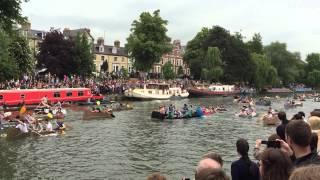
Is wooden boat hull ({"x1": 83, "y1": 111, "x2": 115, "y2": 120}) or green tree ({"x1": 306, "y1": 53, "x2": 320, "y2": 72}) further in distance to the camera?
green tree ({"x1": 306, "y1": 53, "x2": 320, "y2": 72})

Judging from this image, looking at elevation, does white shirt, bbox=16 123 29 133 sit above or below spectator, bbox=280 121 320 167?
below

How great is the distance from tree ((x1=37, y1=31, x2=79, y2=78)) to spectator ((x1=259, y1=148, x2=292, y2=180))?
80.1 m

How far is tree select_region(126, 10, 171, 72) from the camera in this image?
96.1 m

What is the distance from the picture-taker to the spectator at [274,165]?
5.65m

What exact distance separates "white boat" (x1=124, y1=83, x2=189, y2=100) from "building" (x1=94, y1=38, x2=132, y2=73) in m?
35.0

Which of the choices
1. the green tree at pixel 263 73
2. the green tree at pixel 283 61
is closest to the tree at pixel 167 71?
the green tree at pixel 263 73

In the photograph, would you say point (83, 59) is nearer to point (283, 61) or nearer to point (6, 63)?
point (6, 63)

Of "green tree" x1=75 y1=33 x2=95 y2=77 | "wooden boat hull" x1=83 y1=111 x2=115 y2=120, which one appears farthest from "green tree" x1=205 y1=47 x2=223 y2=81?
"wooden boat hull" x1=83 y1=111 x2=115 y2=120

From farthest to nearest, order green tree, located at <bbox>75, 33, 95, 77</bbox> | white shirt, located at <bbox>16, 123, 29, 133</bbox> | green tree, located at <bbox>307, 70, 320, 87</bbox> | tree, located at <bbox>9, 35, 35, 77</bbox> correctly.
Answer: green tree, located at <bbox>307, 70, 320, 87</bbox> → green tree, located at <bbox>75, 33, 95, 77</bbox> → tree, located at <bbox>9, 35, 35, 77</bbox> → white shirt, located at <bbox>16, 123, 29, 133</bbox>

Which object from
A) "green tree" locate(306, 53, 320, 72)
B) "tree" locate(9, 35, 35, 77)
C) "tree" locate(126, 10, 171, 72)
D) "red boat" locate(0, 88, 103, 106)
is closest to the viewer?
"red boat" locate(0, 88, 103, 106)

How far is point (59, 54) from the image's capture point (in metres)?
84.8

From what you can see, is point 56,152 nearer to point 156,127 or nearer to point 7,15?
point 7,15

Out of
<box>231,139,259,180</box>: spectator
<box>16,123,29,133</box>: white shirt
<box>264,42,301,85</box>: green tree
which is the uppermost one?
<box>264,42,301,85</box>: green tree

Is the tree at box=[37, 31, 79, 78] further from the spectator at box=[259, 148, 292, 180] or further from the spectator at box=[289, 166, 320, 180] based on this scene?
the spectator at box=[289, 166, 320, 180]
